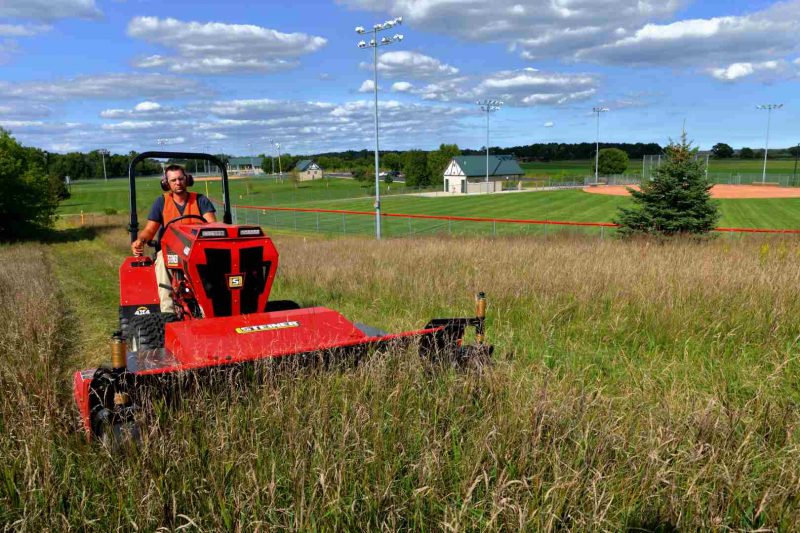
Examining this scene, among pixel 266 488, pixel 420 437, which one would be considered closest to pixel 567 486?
pixel 420 437

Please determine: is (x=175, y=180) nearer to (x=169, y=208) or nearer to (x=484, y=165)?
(x=169, y=208)

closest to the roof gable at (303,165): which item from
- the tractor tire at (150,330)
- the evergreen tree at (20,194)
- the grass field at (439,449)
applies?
the evergreen tree at (20,194)

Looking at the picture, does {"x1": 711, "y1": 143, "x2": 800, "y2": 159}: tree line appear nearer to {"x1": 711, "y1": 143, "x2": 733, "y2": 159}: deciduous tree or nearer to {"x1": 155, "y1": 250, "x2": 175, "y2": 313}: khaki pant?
{"x1": 711, "y1": 143, "x2": 733, "y2": 159}: deciduous tree

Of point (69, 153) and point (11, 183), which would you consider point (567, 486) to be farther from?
point (69, 153)

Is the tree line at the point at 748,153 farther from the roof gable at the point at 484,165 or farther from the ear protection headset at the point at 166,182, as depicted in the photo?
the ear protection headset at the point at 166,182

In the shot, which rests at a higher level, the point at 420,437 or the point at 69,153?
the point at 69,153

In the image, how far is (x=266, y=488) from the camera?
2.70 metres

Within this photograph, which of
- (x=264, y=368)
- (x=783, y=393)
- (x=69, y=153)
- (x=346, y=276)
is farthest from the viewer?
(x=69, y=153)

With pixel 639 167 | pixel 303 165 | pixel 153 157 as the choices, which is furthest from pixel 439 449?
pixel 303 165

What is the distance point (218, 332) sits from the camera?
4.11 m

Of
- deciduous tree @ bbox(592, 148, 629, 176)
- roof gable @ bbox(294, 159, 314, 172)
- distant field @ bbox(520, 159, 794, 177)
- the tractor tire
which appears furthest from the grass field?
roof gable @ bbox(294, 159, 314, 172)

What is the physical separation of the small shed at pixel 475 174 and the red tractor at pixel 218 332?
73.5m

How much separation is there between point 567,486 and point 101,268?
16006 mm

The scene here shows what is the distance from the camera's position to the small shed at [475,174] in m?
81.5
